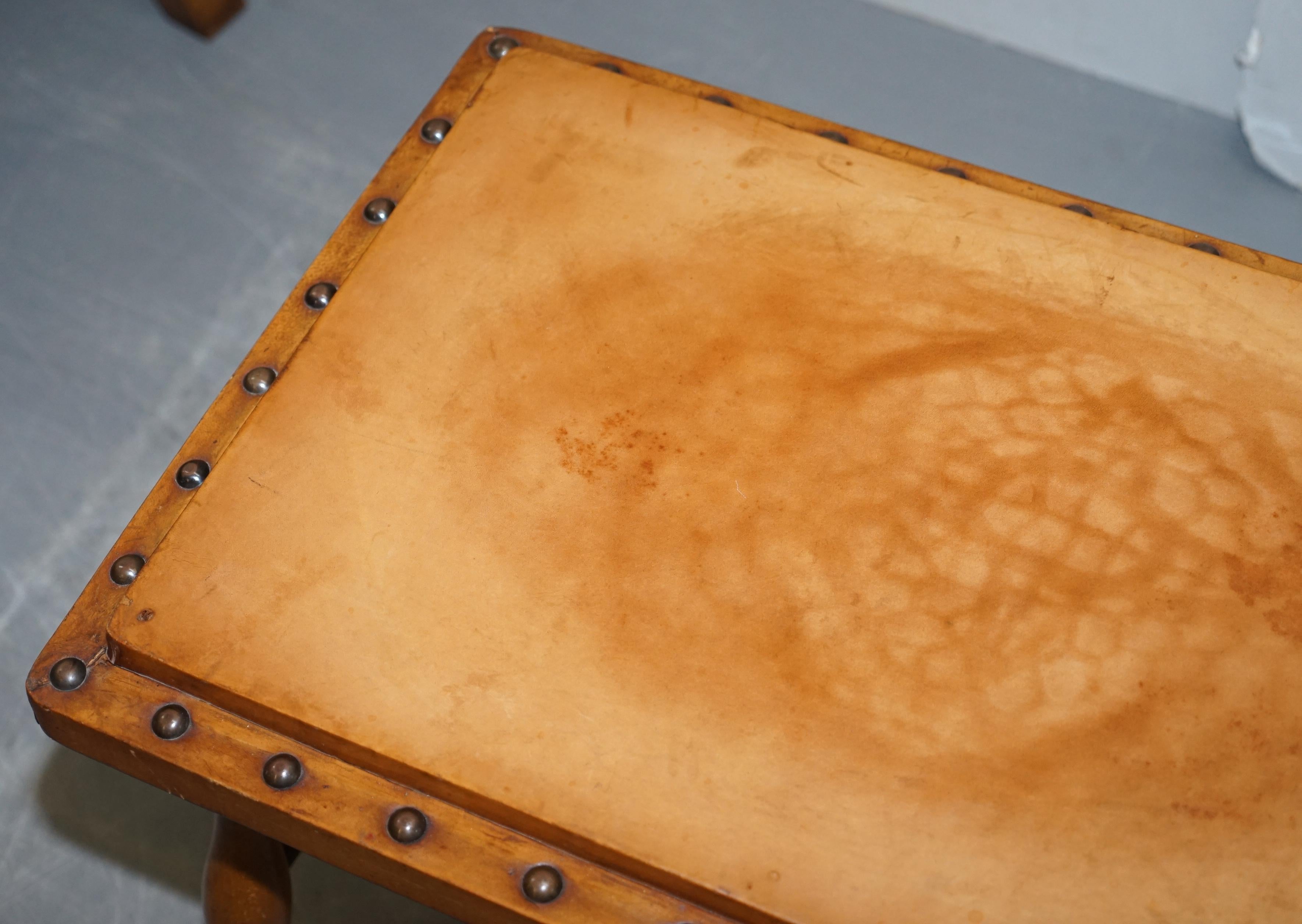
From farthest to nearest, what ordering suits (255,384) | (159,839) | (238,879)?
1. (159,839)
2. (238,879)
3. (255,384)

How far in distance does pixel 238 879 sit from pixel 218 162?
43.1 inches

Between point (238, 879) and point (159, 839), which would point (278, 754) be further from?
point (159, 839)

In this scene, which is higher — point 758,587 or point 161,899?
point 758,587

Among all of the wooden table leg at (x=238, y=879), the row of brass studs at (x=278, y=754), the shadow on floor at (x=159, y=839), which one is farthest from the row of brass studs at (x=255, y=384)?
the shadow on floor at (x=159, y=839)

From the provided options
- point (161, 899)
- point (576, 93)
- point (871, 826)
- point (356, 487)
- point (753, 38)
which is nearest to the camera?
point (871, 826)

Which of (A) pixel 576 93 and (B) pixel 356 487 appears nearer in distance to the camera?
(B) pixel 356 487

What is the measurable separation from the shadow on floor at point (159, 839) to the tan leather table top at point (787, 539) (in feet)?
1.77

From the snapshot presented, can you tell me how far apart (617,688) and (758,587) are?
0.12 m

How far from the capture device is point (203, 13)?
1726mm

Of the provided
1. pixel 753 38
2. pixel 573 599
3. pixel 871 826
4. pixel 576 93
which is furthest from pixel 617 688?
pixel 753 38

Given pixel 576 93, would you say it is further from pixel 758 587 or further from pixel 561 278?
pixel 758 587

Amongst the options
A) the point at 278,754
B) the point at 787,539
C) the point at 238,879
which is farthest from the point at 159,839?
the point at 787,539

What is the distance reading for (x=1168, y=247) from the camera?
89 cm

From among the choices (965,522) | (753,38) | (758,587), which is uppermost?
(753,38)
